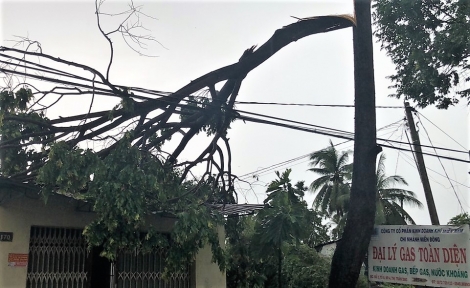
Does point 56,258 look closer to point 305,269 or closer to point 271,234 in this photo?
point 271,234

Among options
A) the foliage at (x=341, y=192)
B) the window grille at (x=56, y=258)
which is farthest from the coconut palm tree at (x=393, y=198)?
the window grille at (x=56, y=258)

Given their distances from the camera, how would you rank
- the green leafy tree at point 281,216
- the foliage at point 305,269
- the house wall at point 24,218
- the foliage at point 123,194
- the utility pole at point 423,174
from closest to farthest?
the foliage at point 123,194 < the house wall at point 24,218 < the green leafy tree at point 281,216 < the foliage at point 305,269 < the utility pole at point 423,174

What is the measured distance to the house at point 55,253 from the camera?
321 inches

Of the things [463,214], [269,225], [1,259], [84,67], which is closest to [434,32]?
[463,214]

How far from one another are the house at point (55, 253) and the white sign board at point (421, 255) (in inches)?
107

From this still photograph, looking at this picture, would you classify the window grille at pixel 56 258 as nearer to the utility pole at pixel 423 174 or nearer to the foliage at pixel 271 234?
the foliage at pixel 271 234

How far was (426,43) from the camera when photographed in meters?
11.5

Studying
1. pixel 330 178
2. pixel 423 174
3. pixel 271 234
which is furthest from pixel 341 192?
pixel 271 234

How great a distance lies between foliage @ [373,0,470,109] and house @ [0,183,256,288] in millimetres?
5480

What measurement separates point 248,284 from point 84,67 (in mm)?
6502

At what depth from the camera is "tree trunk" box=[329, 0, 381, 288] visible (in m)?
7.77

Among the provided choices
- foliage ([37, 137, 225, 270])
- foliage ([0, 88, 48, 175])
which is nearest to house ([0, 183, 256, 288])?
foliage ([0, 88, 48, 175])

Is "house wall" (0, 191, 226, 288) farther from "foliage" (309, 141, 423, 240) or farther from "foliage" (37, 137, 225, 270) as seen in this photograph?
"foliage" (309, 141, 423, 240)

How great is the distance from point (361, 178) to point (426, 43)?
5.16 meters
